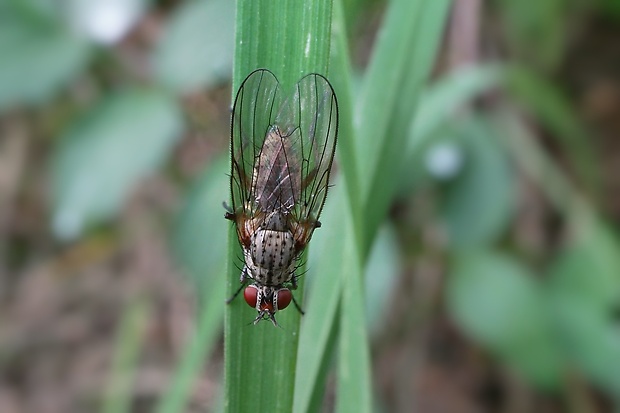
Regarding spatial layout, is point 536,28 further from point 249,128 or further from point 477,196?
point 249,128

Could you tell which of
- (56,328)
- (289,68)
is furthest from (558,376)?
(56,328)

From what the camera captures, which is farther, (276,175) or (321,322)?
(276,175)

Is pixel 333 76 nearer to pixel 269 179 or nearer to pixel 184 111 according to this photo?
pixel 269 179

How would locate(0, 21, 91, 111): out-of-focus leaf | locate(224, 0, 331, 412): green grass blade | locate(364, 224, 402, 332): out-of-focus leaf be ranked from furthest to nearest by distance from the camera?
locate(0, 21, 91, 111): out-of-focus leaf → locate(364, 224, 402, 332): out-of-focus leaf → locate(224, 0, 331, 412): green grass blade

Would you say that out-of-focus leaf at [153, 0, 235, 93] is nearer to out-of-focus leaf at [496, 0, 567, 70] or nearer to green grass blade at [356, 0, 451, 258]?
green grass blade at [356, 0, 451, 258]

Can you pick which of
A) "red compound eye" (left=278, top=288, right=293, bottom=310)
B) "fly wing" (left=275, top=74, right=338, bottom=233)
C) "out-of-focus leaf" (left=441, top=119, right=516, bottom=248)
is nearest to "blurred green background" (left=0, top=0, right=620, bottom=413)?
"out-of-focus leaf" (left=441, top=119, right=516, bottom=248)

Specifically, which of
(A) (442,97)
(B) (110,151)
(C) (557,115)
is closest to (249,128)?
(A) (442,97)
